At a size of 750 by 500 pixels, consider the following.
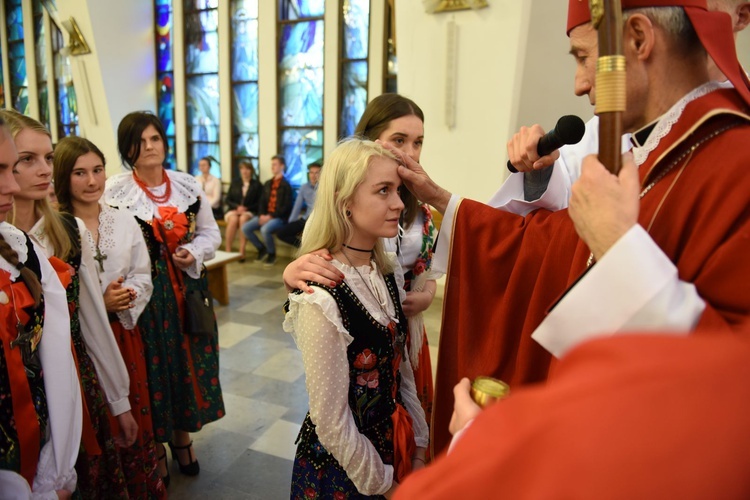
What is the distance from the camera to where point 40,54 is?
10227mm

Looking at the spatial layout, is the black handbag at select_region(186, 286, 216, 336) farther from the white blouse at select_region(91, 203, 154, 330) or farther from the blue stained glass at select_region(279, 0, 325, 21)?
the blue stained glass at select_region(279, 0, 325, 21)

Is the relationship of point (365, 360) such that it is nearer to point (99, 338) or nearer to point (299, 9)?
point (99, 338)

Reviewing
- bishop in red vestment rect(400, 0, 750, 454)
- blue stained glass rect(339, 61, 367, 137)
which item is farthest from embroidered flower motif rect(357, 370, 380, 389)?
blue stained glass rect(339, 61, 367, 137)

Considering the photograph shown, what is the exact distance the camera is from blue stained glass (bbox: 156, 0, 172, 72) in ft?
28.3

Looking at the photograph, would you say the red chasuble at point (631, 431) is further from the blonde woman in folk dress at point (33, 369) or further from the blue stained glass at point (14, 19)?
the blue stained glass at point (14, 19)

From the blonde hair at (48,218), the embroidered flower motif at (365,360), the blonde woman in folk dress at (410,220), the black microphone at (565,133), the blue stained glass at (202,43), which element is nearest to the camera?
the black microphone at (565,133)

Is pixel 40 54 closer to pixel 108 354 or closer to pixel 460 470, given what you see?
pixel 108 354

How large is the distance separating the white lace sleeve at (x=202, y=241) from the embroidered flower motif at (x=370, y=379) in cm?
140

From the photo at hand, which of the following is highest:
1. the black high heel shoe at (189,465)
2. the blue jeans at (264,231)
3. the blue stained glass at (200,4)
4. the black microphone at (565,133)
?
the blue stained glass at (200,4)

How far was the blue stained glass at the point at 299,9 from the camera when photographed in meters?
7.57

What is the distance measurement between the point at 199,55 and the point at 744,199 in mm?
9081

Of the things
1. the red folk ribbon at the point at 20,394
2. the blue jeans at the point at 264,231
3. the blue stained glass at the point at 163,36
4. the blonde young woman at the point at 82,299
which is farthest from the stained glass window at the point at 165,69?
the red folk ribbon at the point at 20,394

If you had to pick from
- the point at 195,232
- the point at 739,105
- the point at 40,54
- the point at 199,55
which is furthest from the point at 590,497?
the point at 40,54

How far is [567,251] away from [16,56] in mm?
13173
